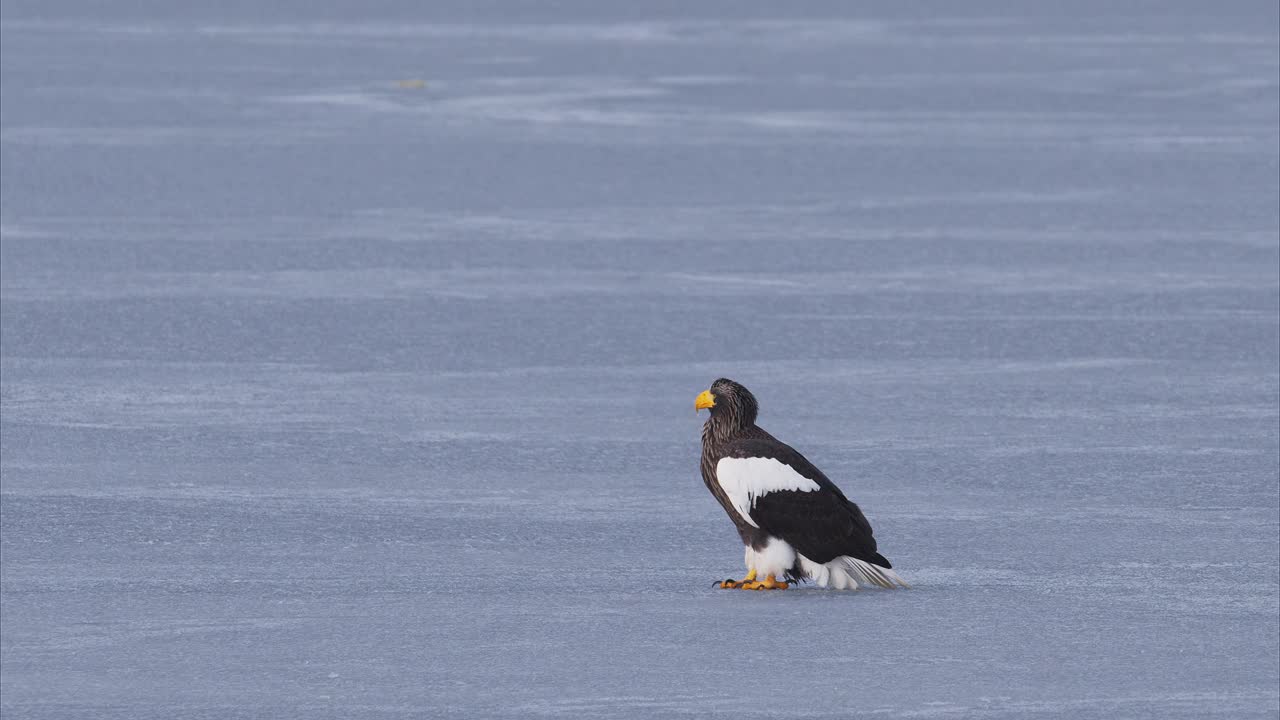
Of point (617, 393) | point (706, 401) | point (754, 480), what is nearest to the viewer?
point (754, 480)

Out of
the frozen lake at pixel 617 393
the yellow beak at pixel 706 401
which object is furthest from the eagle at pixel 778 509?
the frozen lake at pixel 617 393

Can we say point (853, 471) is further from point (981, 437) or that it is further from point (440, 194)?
point (440, 194)

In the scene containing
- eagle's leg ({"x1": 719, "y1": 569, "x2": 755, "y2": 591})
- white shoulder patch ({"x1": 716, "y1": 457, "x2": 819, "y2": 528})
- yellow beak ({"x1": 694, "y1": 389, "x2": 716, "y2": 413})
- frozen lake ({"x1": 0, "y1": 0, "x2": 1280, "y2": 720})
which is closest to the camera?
frozen lake ({"x1": 0, "y1": 0, "x2": 1280, "y2": 720})

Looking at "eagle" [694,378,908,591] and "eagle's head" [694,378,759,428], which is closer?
"eagle" [694,378,908,591]

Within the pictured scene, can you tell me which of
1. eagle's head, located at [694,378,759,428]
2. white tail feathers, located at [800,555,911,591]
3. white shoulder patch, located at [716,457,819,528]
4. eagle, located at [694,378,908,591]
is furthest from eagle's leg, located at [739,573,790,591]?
eagle's head, located at [694,378,759,428]

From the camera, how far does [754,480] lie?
Result: 7426mm

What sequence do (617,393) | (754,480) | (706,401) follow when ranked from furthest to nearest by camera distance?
1. (617,393)
2. (706,401)
3. (754,480)

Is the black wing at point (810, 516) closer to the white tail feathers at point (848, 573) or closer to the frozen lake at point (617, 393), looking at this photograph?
the white tail feathers at point (848, 573)

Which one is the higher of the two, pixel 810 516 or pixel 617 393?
pixel 617 393

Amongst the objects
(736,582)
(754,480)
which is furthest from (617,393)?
(754,480)

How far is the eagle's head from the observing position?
7.60 meters

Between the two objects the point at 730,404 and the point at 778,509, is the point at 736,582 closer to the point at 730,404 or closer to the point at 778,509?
the point at 778,509

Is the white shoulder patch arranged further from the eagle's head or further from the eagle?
the eagle's head

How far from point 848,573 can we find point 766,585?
249 mm
